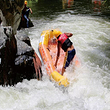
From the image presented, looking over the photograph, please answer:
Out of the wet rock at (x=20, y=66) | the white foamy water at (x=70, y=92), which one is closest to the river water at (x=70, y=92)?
the white foamy water at (x=70, y=92)

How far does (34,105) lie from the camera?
2697 millimetres

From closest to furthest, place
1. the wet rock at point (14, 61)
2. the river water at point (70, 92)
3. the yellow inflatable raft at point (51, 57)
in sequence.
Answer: the river water at point (70, 92) → the wet rock at point (14, 61) → the yellow inflatable raft at point (51, 57)

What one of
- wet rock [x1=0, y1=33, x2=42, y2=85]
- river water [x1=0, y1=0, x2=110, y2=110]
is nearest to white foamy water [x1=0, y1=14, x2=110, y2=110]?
river water [x1=0, y1=0, x2=110, y2=110]

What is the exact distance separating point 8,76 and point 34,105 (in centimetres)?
85

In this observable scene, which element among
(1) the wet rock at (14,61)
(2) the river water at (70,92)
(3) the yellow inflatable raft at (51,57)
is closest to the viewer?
(2) the river water at (70,92)

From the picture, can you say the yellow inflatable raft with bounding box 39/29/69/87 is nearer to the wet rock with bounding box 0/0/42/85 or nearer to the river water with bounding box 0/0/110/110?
the river water with bounding box 0/0/110/110

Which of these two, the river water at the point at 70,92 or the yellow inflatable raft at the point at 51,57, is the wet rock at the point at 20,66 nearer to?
the river water at the point at 70,92

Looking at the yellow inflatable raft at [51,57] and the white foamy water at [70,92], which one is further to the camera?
the yellow inflatable raft at [51,57]

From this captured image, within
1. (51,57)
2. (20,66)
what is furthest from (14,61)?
(51,57)

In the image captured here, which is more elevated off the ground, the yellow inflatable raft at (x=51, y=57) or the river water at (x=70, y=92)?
the yellow inflatable raft at (x=51, y=57)

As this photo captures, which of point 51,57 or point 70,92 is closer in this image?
point 70,92

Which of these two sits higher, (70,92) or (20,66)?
(20,66)

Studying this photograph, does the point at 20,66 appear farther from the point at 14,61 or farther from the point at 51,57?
the point at 51,57

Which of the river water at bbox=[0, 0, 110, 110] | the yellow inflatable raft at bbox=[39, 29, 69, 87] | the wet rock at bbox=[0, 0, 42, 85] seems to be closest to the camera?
the river water at bbox=[0, 0, 110, 110]
